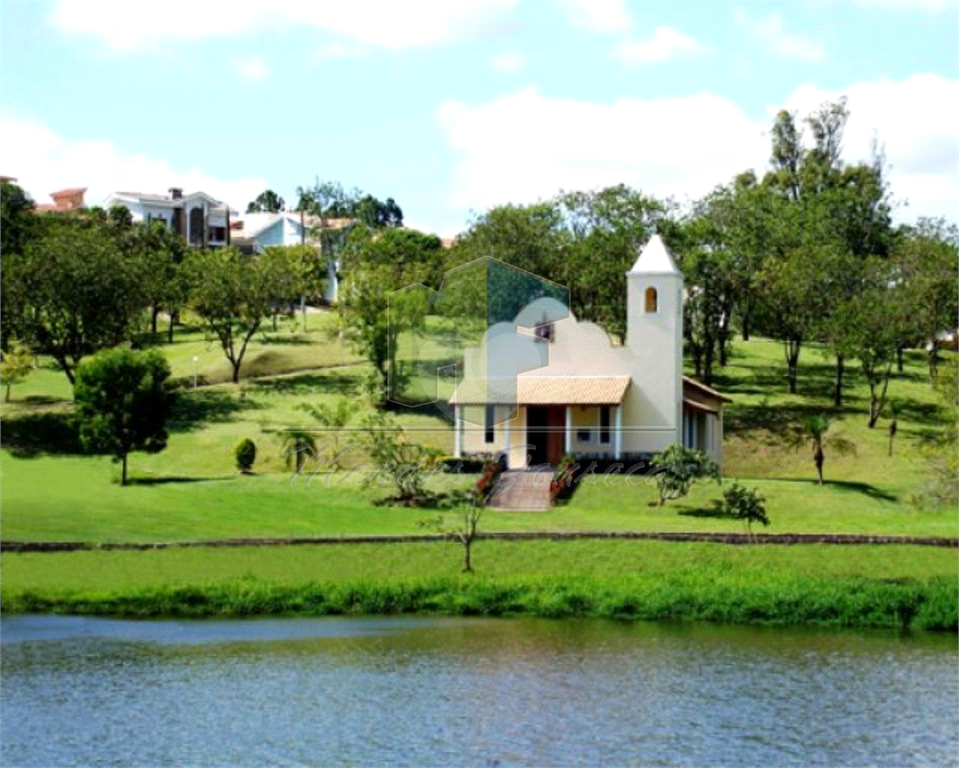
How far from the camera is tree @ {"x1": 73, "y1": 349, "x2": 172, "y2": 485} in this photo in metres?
44.8

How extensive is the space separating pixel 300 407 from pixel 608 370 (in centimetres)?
1248

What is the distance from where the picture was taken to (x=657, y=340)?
45.4 metres

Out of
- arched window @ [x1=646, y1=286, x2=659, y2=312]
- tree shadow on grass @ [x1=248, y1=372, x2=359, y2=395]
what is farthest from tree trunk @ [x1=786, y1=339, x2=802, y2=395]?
tree shadow on grass @ [x1=248, y1=372, x2=359, y2=395]

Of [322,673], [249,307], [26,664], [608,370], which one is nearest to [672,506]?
[608,370]

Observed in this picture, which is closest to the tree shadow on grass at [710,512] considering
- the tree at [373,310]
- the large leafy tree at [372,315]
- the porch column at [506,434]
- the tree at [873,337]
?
the porch column at [506,434]

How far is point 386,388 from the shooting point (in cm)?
5366

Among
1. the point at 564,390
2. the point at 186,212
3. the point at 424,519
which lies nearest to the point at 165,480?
the point at 424,519

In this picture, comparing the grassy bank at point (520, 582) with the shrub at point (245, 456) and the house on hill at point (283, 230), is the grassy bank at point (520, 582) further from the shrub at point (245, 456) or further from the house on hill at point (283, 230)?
the house on hill at point (283, 230)

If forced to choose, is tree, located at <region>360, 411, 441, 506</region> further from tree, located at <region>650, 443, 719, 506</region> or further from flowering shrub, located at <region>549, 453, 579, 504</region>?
tree, located at <region>650, 443, 719, 506</region>

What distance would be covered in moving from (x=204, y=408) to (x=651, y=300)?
17345 millimetres

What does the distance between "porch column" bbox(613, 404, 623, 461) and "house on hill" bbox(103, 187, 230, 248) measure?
5355 centimetres

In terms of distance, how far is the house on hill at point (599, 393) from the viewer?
141 feet

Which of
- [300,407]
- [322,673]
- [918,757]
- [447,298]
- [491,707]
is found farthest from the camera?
[300,407]

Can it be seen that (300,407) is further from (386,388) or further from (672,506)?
(672,506)
